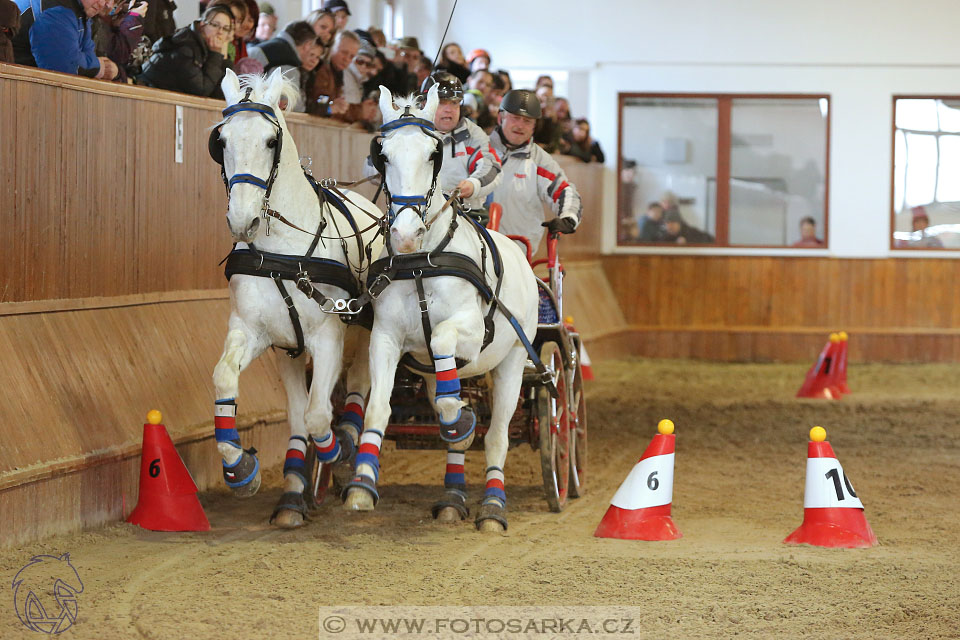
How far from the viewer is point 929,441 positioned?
9.34 meters

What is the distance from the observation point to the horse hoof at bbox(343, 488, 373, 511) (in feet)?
15.6

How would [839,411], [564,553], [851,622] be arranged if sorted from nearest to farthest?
[851,622] → [564,553] → [839,411]

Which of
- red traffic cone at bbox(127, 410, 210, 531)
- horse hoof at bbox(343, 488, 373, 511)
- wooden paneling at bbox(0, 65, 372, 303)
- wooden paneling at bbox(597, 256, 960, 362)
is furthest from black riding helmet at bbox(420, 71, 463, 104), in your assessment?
wooden paneling at bbox(597, 256, 960, 362)

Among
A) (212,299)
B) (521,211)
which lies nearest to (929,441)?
(521,211)

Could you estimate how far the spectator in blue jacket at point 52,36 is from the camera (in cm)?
630

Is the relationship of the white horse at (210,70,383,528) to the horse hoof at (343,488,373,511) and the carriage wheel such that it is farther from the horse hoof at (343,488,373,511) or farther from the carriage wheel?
the carriage wheel

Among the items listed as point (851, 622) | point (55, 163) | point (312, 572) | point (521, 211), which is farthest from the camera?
point (521, 211)

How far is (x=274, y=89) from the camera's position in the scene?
17.1 ft

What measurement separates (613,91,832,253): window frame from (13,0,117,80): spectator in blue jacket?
39.1ft

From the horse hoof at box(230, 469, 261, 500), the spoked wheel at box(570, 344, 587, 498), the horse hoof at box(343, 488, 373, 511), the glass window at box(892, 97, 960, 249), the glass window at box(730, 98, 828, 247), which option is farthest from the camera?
the glass window at box(730, 98, 828, 247)

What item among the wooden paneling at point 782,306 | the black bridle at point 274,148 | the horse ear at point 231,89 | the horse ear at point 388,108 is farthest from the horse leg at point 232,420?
the wooden paneling at point 782,306

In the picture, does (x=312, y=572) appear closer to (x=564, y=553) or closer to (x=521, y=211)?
(x=564, y=553)

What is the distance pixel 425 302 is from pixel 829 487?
2.24 m

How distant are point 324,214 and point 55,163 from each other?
4.99 ft
